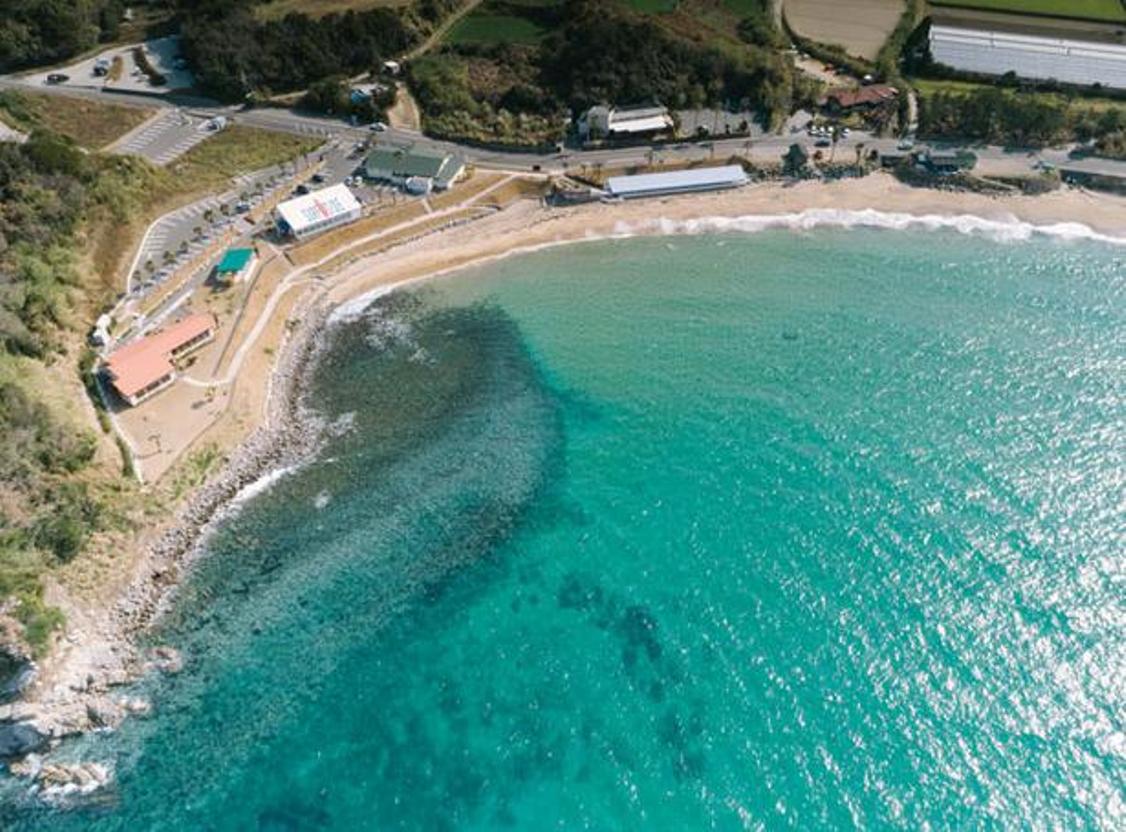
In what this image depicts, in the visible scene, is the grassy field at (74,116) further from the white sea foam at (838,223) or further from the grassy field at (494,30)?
the white sea foam at (838,223)

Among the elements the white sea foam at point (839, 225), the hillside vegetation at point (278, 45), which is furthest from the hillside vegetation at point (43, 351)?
the white sea foam at point (839, 225)

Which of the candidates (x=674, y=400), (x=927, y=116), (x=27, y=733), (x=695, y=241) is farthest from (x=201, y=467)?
(x=927, y=116)

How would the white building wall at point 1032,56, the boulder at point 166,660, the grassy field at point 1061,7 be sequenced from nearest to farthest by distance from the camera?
the boulder at point 166,660 < the white building wall at point 1032,56 < the grassy field at point 1061,7

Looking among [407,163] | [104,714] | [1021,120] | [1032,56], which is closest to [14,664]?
[104,714]

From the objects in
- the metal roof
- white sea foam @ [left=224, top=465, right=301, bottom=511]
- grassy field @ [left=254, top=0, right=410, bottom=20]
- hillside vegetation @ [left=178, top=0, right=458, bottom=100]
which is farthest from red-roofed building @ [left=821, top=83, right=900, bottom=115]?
white sea foam @ [left=224, top=465, right=301, bottom=511]

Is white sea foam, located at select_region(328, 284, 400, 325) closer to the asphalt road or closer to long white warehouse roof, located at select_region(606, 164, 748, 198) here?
the asphalt road
